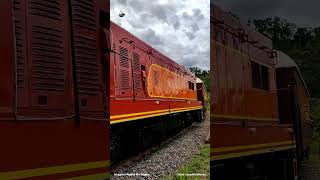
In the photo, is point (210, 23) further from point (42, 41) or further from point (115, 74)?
point (115, 74)

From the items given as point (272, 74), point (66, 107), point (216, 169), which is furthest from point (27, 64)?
point (272, 74)

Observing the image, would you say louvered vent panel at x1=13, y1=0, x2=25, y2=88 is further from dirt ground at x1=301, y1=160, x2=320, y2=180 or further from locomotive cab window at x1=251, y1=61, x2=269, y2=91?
dirt ground at x1=301, y1=160, x2=320, y2=180

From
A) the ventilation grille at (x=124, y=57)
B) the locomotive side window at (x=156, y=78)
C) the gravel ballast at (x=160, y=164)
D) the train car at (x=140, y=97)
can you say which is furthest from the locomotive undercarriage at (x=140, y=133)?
the ventilation grille at (x=124, y=57)

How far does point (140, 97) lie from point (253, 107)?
6.04 metres

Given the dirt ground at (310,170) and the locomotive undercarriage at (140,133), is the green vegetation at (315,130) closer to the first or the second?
the dirt ground at (310,170)

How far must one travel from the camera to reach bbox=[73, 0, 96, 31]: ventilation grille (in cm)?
186

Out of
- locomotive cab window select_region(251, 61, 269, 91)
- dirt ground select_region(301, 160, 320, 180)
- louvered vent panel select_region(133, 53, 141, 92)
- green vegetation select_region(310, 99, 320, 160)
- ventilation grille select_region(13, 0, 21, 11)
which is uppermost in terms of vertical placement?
louvered vent panel select_region(133, 53, 141, 92)

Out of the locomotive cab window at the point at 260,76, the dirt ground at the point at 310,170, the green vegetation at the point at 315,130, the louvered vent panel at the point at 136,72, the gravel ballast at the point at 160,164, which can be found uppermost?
the louvered vent panel at the point at 136,72

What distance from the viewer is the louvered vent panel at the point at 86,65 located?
71.6 inches

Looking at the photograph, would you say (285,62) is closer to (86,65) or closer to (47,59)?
(86,65)

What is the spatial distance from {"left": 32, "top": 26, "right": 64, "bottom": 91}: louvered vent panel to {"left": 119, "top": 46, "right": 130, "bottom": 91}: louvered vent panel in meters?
5.09

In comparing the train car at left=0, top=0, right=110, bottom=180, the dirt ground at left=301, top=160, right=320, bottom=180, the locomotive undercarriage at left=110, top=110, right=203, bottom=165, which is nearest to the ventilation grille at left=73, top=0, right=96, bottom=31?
the train car at left=0, top=0, right=110, bottom=180

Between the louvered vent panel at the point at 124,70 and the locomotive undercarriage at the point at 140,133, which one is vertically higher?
the louvered vent panel at the point at 124,70

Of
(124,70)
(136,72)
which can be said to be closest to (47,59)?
(124,70)
